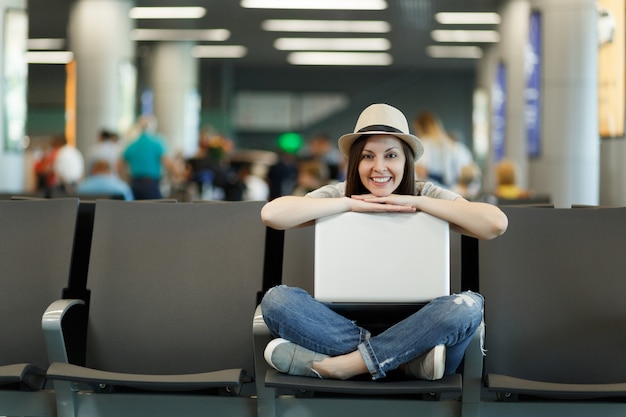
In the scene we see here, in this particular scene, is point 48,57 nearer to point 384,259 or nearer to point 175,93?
point 175,93

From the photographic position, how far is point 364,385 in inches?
121

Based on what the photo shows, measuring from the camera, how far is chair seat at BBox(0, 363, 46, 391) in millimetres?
3337

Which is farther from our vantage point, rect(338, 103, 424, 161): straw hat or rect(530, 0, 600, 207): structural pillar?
rect(530, 0, 600, 207): structural pillar

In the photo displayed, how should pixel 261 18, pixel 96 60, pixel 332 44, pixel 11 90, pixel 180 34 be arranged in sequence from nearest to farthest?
pixel 11 90 → pixel 96 60 → pixel 261 18 → pixel 180 34 → pixel 332 44

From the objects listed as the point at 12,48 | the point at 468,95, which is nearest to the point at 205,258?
the point at 12,48

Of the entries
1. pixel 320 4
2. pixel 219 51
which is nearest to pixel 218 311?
pixel 320 4

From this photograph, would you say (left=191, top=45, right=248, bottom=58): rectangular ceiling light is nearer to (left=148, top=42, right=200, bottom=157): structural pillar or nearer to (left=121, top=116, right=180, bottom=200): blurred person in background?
(left=148, top=42, right=200, bottom=157): structural pillar

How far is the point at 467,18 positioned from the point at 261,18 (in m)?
4.71

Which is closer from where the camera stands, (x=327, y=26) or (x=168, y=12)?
(x=168, y=12)

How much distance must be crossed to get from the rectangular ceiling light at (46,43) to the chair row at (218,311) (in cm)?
2421

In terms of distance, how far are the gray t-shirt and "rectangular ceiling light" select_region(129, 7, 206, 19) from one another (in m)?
18.0

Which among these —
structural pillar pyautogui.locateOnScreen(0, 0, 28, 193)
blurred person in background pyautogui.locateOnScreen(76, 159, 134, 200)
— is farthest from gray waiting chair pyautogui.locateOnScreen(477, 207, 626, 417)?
structural pillar pyautogui.locateOnScreen(0, 0, 28, 193)

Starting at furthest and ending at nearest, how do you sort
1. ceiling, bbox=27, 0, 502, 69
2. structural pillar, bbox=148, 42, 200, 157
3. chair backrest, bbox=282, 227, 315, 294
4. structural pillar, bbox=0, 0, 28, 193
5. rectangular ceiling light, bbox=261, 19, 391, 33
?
structural pillar, bbox=148, 42, 200, 157 < rectangular ceiling light, bbox=261, 19, 391, 33 < ceiling, bbox=27, 0, 502, 69 < structural pillar, bbox=0, 0, 28, 193 < chair backrest, bbox=282, 227, 315, 294

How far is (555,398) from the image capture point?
3326 millimetres
